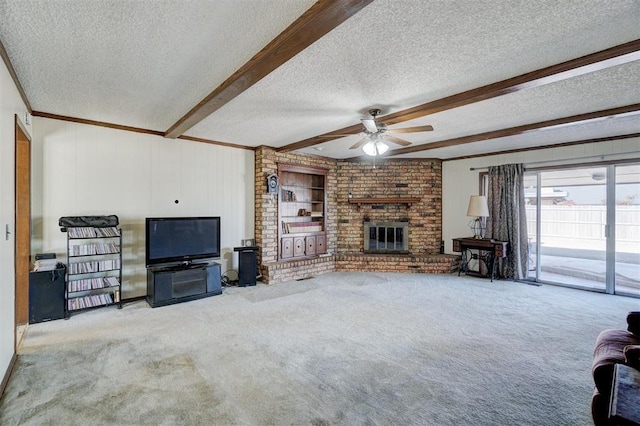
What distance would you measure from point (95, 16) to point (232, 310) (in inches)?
128

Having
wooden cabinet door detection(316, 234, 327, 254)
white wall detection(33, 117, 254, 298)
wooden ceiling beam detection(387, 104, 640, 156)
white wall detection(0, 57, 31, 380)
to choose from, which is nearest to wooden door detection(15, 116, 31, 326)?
white wall detection(33, 117, 254, 298)

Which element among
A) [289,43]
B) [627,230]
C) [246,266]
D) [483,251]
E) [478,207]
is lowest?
[246,266]

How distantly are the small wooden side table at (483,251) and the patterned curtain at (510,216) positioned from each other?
0.26 meters

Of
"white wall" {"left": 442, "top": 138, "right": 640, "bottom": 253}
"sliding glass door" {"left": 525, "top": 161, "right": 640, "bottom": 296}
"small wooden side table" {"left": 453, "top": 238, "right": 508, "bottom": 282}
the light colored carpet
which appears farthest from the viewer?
"small wooden side table" {"left": 453, "top": 238, "right": 508, "bottom": 282}

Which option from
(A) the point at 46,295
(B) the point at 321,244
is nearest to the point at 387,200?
(B) the point at 321,244

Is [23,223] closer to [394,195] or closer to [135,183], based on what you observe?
[135,183]

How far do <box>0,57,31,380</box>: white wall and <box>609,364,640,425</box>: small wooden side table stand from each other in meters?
3.51

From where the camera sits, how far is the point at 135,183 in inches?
177

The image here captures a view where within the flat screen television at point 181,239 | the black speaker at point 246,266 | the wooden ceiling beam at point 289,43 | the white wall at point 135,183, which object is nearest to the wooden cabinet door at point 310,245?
the white wall at point 135,183

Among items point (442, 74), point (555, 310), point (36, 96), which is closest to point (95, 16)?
point (36, 96)

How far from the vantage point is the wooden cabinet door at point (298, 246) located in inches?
238

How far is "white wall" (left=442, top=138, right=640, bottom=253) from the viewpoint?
200 inches

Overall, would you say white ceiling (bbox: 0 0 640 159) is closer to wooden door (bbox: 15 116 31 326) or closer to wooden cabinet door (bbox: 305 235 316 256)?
wooden door (bbox: 15 116 31 326)

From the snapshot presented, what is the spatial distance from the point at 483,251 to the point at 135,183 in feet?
20.3
